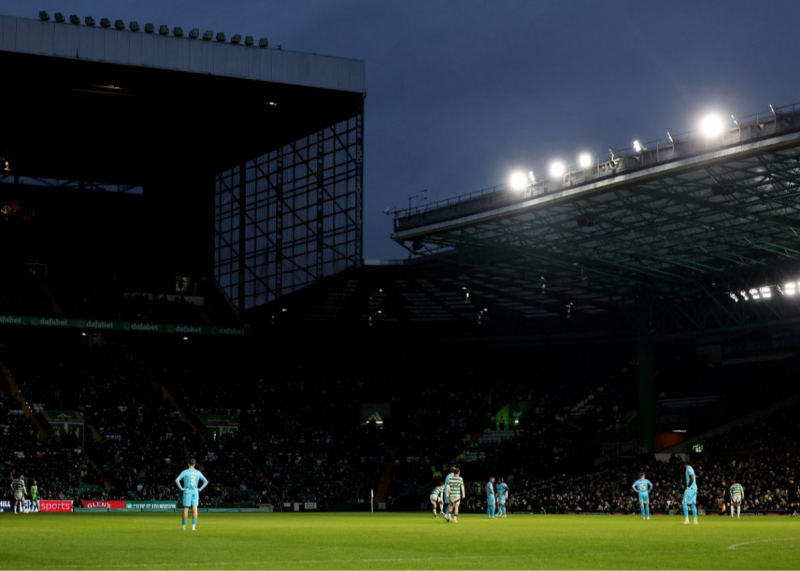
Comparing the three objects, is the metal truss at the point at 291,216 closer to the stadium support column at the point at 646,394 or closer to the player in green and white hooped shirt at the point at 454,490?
the stadium support column at the point at 646,394

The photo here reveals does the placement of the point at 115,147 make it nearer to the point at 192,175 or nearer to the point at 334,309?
the point at 192,175

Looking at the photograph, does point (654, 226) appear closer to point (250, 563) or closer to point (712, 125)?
point (712, 125)

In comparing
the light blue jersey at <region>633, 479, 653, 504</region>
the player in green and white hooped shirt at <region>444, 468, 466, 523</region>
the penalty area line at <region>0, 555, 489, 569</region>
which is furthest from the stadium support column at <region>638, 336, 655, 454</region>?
the penalty area line at <region>0, 555, 489, 569</region>

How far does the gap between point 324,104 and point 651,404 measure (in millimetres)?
28898

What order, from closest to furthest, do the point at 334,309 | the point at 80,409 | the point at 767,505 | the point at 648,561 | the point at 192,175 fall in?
the point at 648,561 < the point at 767,505 < the point at 80,409 < the point at 334,309 < the point at 192,175

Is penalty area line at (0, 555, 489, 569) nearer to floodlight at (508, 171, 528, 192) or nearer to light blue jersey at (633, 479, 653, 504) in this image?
light blue jersey at (633, 479, 653, 504)

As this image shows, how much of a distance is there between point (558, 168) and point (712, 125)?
27.5 feet

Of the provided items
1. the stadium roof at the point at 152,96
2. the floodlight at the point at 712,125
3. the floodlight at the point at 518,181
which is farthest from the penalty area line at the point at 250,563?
the stadium roof at the point at 152,96

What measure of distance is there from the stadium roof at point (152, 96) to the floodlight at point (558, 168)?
25.0 m

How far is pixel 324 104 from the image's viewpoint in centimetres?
7319

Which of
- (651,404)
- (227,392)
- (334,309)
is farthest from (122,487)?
(651,404)

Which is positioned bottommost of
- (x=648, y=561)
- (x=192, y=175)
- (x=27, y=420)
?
(x=648, y=561)

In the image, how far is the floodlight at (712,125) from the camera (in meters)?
42.1

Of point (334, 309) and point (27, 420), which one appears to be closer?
point (27, 420)
